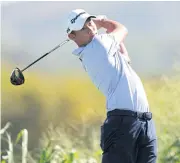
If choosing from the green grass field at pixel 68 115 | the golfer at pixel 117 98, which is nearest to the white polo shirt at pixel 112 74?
the golfer at pixel 117 98

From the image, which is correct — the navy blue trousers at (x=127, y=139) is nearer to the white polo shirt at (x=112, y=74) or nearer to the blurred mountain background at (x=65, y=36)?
the white polo shirt at (x=112, y=74)

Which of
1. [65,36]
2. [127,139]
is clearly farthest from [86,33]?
[65,36]

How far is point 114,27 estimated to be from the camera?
4031 mm

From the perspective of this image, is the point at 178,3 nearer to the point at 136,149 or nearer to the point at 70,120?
the point at 70,120

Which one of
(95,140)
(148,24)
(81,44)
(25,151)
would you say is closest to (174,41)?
(148,24)

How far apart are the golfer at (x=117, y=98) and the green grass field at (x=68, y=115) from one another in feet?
4.88

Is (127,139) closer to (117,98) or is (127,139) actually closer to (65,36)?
(117,98)

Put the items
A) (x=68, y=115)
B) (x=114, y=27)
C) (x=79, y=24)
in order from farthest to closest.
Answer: (x=68, y=115), (x=114, y=27), (x=79, y=24)

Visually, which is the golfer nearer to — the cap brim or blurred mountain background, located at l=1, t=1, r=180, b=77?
the cap brim

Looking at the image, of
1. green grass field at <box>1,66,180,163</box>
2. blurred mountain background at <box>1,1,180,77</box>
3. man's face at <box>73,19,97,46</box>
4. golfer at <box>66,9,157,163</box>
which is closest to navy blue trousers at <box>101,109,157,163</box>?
golfer at <box>66,9,157,163</box>

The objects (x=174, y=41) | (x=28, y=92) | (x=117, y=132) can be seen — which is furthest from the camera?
(x=28, y=92)

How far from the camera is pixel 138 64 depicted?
5625 millimetres

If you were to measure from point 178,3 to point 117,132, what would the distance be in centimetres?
211

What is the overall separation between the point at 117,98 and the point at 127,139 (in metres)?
0.22
